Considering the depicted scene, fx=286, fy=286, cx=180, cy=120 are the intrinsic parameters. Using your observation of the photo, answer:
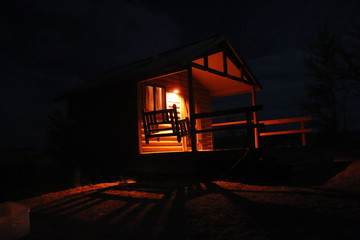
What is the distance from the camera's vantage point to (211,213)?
13.5 feet

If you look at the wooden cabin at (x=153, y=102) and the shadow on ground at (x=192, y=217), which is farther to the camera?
the wooden cabin at (x=153, y=102)

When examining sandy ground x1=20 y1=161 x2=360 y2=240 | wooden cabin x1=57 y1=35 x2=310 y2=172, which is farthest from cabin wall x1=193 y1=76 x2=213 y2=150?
sandy ground x1=20 y1=161 x2=360 y2=240

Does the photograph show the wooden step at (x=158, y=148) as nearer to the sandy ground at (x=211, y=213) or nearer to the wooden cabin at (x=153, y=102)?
the wooden cabin at (x=153, y=102)

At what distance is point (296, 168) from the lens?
→ 6613 millimetres

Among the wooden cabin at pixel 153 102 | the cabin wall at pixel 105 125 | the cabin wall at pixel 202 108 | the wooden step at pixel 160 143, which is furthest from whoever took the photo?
the cabin wall at pixel 202 108

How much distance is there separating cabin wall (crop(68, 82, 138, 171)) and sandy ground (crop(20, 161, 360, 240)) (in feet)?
11.8

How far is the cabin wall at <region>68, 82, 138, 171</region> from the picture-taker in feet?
31.3

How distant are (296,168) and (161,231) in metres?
4.24

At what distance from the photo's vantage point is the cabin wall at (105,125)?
31.3ft

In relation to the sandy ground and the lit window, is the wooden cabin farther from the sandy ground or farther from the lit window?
the sandy ground

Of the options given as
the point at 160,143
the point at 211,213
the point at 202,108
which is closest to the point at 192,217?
the point at 211,213

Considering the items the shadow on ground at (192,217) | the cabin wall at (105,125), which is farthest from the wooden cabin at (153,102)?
the shadow on ground at (192,217)

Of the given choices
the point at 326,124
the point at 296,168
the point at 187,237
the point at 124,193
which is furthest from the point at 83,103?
the point at 326,124

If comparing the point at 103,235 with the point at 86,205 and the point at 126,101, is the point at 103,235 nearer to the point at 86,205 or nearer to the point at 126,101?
the point at 86,205
